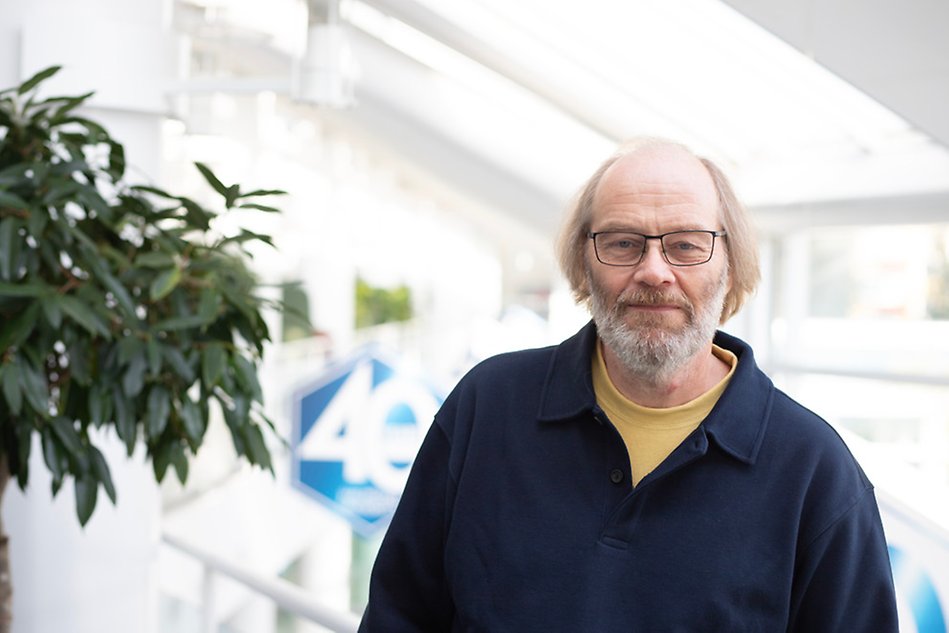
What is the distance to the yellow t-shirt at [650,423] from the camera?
1439 millimetres

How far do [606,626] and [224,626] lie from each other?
110 inches

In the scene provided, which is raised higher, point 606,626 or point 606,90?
point 606,90

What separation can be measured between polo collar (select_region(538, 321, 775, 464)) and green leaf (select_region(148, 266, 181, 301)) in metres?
1.06

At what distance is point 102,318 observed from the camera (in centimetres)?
230

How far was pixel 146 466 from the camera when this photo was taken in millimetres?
3768

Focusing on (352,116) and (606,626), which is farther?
(352,116)

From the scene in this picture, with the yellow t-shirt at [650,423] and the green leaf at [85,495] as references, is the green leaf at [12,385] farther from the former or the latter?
the yellow t-shirt at [650,423]

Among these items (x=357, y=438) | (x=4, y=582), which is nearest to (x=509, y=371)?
(x=4, y=582)

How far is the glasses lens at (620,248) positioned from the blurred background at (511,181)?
0.23 meters

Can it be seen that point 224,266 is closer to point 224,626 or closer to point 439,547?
point 439,547

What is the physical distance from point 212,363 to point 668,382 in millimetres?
1251

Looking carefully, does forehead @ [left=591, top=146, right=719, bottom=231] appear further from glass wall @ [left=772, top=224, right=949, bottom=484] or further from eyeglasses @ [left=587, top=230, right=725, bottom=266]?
glass wall @ [left=772, top=224, right=949, bottom=484]

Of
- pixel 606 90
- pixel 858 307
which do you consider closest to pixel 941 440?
pixel 858 307

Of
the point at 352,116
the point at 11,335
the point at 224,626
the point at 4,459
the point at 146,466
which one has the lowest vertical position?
the point at 224,626
